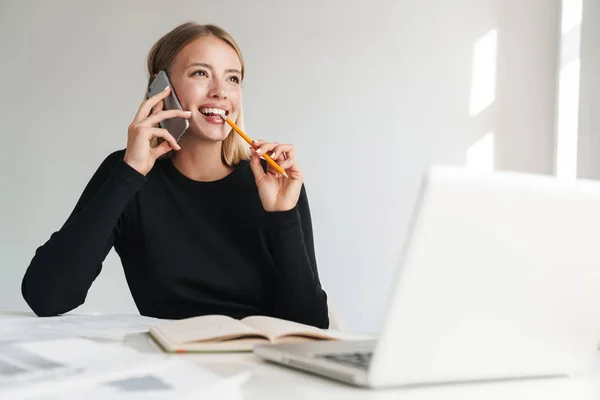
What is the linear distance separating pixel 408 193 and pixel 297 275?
60.5 inches

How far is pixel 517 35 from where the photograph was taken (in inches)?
113

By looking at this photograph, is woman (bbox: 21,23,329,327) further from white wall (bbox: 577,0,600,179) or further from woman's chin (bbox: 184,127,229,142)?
white wall (bbox: 577,0,600,179)

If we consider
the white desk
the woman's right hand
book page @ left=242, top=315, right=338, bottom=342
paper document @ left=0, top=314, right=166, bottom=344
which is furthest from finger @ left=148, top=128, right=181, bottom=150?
the white desk

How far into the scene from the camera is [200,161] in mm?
1683

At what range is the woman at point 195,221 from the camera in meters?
1.37

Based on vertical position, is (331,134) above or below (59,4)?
below

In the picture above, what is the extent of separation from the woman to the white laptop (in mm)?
803

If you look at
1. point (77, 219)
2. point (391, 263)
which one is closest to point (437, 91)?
point (391, 263)

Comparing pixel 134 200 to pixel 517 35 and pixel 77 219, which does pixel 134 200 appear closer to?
pixel 77 219

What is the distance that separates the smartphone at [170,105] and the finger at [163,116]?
0.02 m

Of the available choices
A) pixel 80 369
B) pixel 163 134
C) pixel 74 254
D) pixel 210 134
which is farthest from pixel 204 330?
pixel 210 134

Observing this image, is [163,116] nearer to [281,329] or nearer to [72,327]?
[72,327]

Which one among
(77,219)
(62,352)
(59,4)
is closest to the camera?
(62,352)

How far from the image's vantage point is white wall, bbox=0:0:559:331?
288 cm
